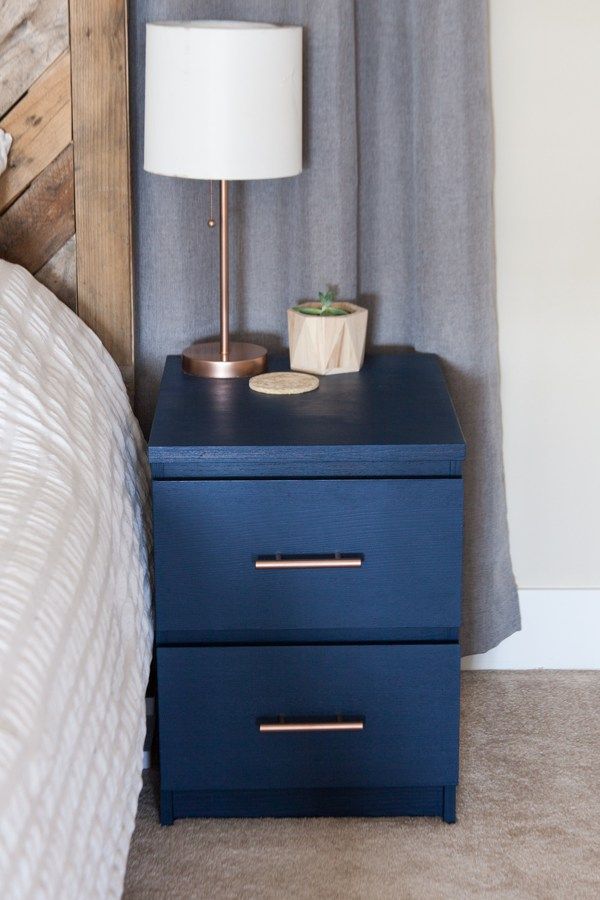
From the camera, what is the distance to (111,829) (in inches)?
49.4

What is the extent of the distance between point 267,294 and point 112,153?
34 cm

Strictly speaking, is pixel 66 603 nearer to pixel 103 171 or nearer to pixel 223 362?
pixel 223 362

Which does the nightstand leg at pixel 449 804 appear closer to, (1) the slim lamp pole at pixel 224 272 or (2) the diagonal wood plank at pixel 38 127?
(1) the slim lamp pole at pixel 224 272

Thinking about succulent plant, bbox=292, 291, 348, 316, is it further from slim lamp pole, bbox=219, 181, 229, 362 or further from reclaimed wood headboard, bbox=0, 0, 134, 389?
reclaimed wood headboard, bbox=0, 0, 134, 389

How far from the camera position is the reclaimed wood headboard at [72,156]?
1.79 metres

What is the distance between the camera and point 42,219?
6.10ft

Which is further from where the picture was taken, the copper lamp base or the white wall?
the white wall

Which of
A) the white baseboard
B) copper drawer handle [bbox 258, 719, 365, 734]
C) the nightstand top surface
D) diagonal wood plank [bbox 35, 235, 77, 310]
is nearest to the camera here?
the nightstand top surface

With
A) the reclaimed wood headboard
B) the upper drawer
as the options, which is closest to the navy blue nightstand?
the upper drawer

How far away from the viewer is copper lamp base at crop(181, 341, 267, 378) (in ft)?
5.90

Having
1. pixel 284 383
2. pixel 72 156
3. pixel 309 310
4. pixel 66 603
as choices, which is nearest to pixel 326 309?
pixel 309 310

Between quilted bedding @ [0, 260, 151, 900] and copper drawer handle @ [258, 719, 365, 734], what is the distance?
0.22 meters

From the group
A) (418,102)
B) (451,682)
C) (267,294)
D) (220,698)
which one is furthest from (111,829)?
(418,102)

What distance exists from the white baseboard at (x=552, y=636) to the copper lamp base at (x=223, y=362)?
708 mm
